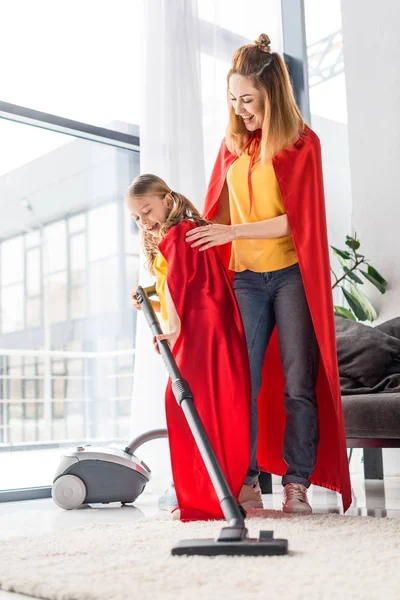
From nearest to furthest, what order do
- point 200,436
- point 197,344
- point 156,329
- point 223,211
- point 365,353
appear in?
point 200,436 → point 156,329 → point 197,344 → point 223,211 → point 365,353

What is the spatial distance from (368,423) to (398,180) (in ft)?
5.31

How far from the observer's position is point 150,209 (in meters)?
2.22

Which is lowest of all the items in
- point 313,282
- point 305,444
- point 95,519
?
point 95,519

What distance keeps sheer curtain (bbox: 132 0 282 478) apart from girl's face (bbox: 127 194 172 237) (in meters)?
1.03

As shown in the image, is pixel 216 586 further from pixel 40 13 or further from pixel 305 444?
pixel 40 13

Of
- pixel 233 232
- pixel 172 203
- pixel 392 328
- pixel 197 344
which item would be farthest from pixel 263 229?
pixel 392 328

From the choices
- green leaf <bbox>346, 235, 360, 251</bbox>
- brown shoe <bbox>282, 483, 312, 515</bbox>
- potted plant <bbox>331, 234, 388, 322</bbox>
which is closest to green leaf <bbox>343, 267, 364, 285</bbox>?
potted plant <bbox>331, 234, 388, 322</bbox>

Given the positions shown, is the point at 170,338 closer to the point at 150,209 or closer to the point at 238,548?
the point at 150,209

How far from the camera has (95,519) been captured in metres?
2.42

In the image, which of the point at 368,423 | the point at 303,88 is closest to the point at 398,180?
the point at 303,88

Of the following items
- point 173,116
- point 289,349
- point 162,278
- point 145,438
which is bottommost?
point 145,438

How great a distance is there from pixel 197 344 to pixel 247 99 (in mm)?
761

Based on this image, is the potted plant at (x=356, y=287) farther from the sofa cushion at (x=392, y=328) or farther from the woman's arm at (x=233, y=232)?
the woman's arm at (x=233, y=232)

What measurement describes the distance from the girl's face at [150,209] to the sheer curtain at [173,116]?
3.37 ft
